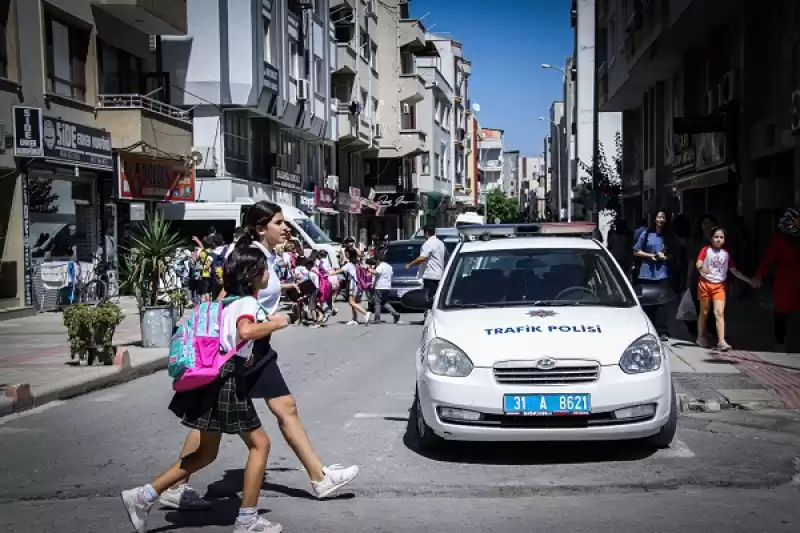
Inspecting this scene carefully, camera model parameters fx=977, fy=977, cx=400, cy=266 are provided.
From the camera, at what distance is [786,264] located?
12.0 metres

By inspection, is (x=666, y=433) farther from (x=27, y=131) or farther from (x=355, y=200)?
(x=355, y=200)

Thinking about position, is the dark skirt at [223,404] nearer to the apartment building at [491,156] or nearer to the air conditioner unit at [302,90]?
the air conditioner unit at [302,90]

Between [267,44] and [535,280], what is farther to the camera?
[267,44]

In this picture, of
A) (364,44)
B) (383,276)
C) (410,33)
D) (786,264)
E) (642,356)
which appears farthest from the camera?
(410,33)

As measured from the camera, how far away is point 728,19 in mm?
21391

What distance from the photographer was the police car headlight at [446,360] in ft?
22.6

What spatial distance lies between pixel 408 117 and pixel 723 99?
4045 centimetres

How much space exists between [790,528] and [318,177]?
40988 millimetres

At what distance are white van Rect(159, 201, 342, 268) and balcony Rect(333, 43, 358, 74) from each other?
19.7 m

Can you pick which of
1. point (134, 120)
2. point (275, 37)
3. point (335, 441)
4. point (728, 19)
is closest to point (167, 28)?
point (134, 120)

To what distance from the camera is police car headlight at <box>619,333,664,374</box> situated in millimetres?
6793

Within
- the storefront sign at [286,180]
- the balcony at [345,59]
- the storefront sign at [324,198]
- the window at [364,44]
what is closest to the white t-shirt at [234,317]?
the storefront sign at [286,180]

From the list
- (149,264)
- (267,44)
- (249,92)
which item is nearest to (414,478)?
(149,264)

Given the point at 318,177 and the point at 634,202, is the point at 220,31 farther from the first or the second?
the point at 634,202
